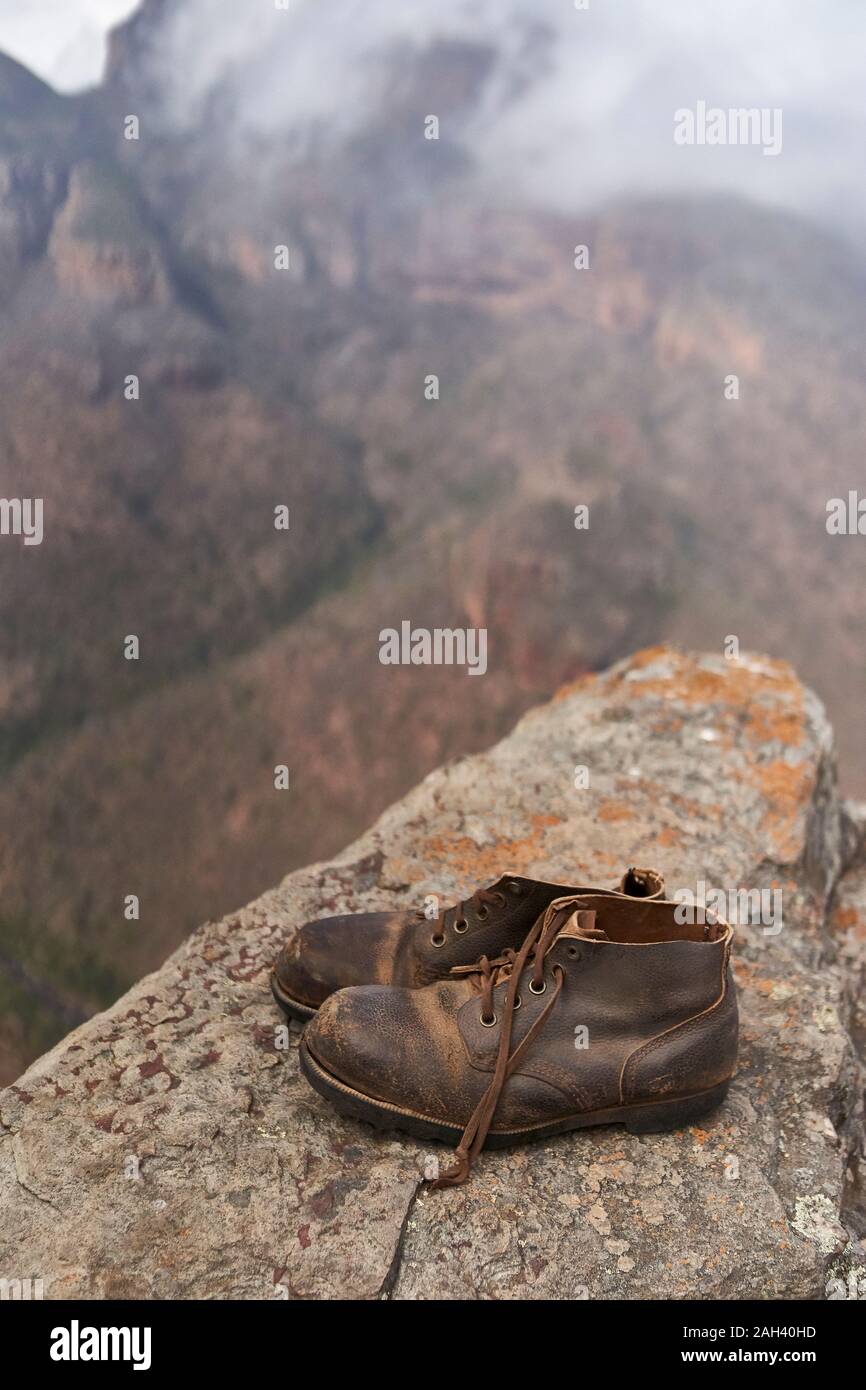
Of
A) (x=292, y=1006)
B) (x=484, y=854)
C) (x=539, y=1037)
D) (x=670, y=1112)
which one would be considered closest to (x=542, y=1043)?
(x=539, y=1037)

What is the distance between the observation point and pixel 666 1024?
1.67m

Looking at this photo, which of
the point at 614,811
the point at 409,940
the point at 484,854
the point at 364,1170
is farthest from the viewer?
the point at 614,811

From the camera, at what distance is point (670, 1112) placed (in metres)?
1.69

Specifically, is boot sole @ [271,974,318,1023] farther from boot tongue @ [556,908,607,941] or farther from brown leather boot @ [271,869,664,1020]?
boot tongue @ [556,908,607,941]

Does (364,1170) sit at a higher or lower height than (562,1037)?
lower

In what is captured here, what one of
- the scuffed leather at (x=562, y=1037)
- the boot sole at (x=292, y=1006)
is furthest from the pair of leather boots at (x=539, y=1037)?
the boot sole at (x=292, y=1006)

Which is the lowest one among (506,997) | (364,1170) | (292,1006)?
(364,1170)

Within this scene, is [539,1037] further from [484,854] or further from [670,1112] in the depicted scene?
[484,854]

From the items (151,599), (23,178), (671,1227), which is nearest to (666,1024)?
(671,1227)

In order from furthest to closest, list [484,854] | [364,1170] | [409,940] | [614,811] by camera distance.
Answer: [614,811], [484,854], [409,940], [364,1170]

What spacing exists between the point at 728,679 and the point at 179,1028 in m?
2.46

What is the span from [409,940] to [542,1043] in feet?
1.21

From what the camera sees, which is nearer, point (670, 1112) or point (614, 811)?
point (670, 1112)

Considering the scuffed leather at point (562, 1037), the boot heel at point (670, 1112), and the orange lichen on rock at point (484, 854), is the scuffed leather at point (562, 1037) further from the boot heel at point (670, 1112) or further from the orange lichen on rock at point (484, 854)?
the orange lichen on rock at point (484, 854)
